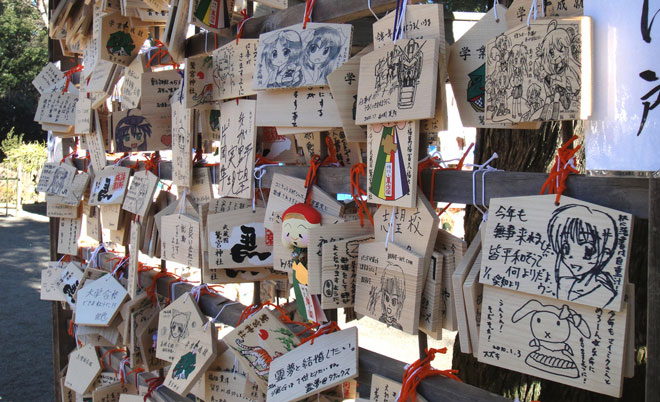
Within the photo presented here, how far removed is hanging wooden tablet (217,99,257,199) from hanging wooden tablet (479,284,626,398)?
3.09ft

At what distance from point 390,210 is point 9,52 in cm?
2115

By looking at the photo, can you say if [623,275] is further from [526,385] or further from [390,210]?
[526,385]

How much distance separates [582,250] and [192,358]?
1.37 m

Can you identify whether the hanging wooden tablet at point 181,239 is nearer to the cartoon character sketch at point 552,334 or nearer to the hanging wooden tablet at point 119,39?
the hanging wooden tablet at point 119,39

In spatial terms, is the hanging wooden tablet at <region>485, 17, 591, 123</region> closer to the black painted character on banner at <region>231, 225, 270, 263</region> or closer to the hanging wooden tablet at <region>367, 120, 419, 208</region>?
the hanging wooden tablet at <region>367, 120, 419, 208</region>

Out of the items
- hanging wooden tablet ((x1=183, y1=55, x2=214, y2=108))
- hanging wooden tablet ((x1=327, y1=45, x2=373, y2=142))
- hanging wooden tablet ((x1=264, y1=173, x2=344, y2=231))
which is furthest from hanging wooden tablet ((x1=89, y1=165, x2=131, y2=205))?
hanging wooden tablet ((x1=327, y1=45, x2=373, y2=142))

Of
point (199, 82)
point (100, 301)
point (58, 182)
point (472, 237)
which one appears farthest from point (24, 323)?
point (472, 237)

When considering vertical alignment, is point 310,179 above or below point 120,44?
below

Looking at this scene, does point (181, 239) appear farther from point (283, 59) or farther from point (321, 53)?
point (321, 53)

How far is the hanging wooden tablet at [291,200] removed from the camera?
4.92ft

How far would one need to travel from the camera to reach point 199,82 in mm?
1923

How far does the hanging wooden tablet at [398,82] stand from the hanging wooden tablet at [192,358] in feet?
3.15

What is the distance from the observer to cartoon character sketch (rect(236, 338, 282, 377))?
1.64m

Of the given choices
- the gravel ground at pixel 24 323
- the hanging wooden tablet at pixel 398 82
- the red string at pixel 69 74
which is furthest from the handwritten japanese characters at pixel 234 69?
the gravel ground at pixel 24 323
